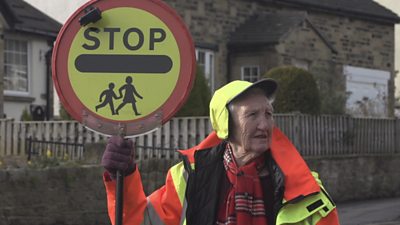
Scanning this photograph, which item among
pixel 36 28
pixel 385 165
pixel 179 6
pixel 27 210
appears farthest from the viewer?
pixel 179 6

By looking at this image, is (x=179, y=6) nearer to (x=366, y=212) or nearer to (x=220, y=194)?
(x=366, y=212)

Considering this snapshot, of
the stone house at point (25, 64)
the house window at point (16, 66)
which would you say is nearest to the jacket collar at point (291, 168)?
the stone house at point (25, 64)

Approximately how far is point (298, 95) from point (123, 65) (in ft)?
42.8

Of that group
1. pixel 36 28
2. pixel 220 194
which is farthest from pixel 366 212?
pixel 36 28

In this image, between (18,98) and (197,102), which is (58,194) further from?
(18,98)

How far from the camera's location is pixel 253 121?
346 centimetres

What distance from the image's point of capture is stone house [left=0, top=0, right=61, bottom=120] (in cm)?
2078

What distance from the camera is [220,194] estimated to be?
3.48 m

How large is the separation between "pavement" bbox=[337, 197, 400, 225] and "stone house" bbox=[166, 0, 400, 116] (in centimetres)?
598

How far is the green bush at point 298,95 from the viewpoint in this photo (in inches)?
637

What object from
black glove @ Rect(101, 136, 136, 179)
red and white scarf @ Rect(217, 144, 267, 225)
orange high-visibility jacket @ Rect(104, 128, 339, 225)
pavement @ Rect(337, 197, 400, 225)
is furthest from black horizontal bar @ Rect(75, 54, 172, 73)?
Answer: pavement @ Rect(337, 197, 400, 225)

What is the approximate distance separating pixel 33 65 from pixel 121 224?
1862 cm

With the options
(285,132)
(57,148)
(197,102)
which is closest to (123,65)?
(57,148)

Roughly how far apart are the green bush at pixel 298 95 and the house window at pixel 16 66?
324 inches
